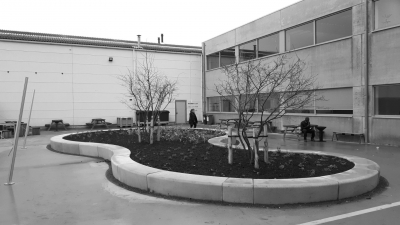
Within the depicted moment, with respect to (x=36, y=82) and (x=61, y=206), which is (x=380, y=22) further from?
(x=36, y=82)

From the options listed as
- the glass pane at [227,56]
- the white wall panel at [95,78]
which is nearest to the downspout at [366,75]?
the glass pane at [227,56]

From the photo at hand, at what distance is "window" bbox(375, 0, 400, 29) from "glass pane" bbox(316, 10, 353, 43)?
1229 millimetres

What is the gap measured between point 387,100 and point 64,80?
21.0 meters

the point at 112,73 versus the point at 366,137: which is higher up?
the point at 112,73

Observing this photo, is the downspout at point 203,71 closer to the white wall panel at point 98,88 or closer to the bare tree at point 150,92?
the bare tree at point 150,92

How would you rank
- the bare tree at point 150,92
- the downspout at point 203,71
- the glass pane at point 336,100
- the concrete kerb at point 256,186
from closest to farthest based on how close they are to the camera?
the concrete kerb at point 256,186 → the bare tree at point 150,92 → the glass pane at point 336,100 → the downspout at point 203,71

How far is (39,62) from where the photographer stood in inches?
886

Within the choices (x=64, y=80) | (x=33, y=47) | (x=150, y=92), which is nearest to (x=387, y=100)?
(x=150, y=92)

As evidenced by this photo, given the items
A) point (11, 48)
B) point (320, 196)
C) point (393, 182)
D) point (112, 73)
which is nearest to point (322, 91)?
point (393, 182)

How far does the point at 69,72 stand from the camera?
2341 centimetres

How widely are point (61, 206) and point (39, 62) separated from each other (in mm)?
20258

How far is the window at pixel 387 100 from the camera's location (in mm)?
12188

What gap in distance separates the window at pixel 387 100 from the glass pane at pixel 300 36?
178 inches

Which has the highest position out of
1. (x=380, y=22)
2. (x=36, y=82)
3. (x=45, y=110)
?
(x=380, y=22)
